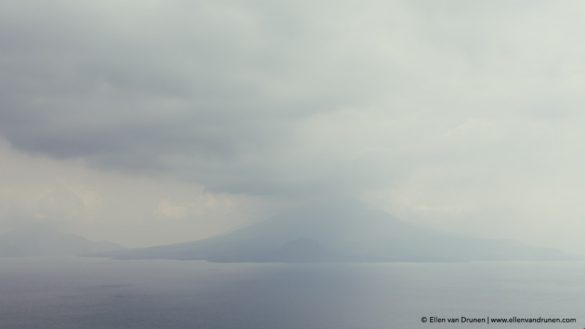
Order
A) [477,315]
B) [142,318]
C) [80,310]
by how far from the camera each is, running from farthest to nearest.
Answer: [80,310] < [477,315] < [142,318]

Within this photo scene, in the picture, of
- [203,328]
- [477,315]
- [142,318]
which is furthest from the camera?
[477,315]

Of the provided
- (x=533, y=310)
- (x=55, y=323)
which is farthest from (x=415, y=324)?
(x=55, y=323)

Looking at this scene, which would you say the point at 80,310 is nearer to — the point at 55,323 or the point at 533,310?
the point at 55,323

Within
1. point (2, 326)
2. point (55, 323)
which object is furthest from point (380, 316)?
point (2, 326)

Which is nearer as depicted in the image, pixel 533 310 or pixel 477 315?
pixel 477 315

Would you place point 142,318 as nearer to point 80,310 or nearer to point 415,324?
point 80,310

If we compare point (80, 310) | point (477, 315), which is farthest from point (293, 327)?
point (80, 310)

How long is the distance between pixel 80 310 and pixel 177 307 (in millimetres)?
43587

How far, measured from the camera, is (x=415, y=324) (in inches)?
6255

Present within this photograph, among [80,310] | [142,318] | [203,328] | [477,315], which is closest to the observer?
[203,328]

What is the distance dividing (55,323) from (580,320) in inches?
7948

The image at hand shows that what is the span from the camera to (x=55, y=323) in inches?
6245

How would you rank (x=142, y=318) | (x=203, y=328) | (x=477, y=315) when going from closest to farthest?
(x=203, y=328) < (x=142, y=318) < (x=477, y=315)

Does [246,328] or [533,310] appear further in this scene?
[533,310]
